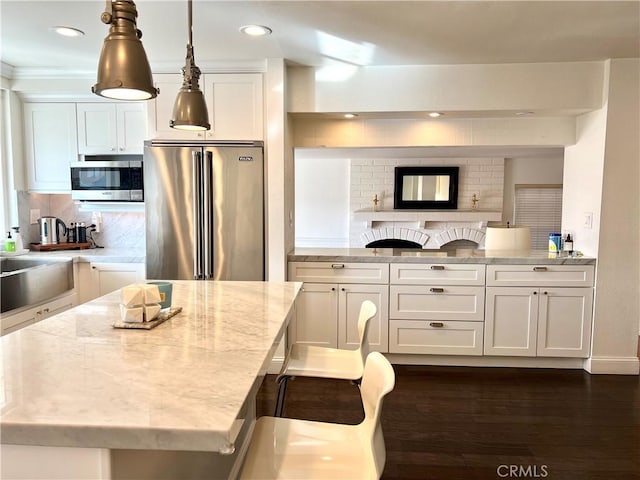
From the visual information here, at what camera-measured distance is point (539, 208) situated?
7426 millimetres

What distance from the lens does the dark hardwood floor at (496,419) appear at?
2.32 m

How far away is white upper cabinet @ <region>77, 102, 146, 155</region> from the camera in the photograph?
12.7 feet

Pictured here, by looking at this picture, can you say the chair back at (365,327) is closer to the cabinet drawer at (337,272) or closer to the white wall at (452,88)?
the cabinet drawer at (337,272)

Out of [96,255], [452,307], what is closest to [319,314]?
[452,307]

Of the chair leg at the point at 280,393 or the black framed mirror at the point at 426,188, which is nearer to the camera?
the chair leg at the point at 280,393

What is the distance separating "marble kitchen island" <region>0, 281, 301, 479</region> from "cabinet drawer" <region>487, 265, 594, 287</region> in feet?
7.71

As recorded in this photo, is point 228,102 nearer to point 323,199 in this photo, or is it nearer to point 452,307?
point 452,307

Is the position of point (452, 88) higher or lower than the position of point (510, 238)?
higher

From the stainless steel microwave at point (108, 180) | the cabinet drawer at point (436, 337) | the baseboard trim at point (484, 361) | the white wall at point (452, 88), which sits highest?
the white wall at point (452, 88)

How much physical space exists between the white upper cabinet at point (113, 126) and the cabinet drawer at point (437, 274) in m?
2.36

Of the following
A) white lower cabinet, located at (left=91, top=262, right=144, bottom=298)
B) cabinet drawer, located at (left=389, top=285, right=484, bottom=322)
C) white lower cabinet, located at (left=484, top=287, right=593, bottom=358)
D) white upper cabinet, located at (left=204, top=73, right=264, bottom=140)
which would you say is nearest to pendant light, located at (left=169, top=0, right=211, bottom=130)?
white upper cabinet, located at (left=204, top=73, right=264, bottom=140)

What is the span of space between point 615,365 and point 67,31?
4.50m

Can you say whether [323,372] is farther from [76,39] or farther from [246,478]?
[76,39]

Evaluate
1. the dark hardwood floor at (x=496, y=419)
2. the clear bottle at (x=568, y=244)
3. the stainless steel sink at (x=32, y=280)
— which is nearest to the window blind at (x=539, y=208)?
the clear bottle at (x=568, y=244)
